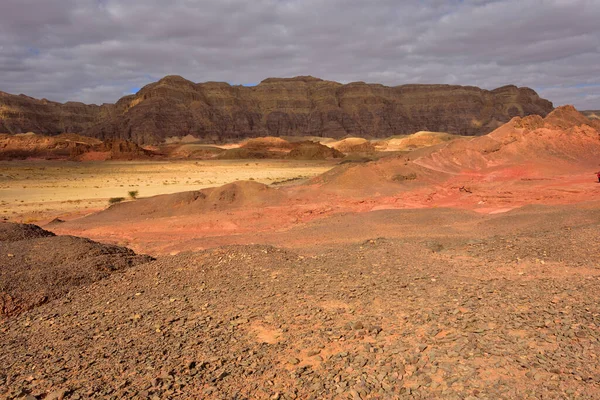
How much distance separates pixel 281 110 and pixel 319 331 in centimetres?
13229

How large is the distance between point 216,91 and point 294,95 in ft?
81.2

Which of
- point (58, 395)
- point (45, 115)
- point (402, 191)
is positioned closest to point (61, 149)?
point (402, 191)

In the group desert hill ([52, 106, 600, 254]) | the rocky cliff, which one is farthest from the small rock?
the rocky cliff

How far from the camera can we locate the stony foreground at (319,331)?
13.4 ft

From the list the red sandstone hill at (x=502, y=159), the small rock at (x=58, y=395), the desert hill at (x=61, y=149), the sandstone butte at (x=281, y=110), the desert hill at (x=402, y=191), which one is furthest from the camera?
the sandstone butte at (x=281, y=110)

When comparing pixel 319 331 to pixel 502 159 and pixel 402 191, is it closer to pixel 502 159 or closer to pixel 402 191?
pixel 402 191

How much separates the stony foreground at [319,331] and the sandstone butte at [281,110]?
111564 millimetres

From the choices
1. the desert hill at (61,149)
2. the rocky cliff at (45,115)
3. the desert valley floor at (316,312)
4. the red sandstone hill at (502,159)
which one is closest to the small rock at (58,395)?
the desert valley floor at (316,312)

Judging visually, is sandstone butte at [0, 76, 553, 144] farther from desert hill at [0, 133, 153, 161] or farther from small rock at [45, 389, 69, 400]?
small rock at [45, 389, 69, 400]

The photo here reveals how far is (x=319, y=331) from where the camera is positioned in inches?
210

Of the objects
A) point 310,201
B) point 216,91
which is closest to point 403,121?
point 216,91

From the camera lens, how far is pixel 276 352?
485 centimetres

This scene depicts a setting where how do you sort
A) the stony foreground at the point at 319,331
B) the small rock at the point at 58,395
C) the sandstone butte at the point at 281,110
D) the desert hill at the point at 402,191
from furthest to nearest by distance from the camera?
the sandstone butte at the point at 281,110, the desert hill at the point at 402,191, the stony foreground at the point at 319,331, the small rock at the point at 58,395

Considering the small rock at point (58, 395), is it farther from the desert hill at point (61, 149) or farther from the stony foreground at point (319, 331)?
the desert hill at point (61, 149)
